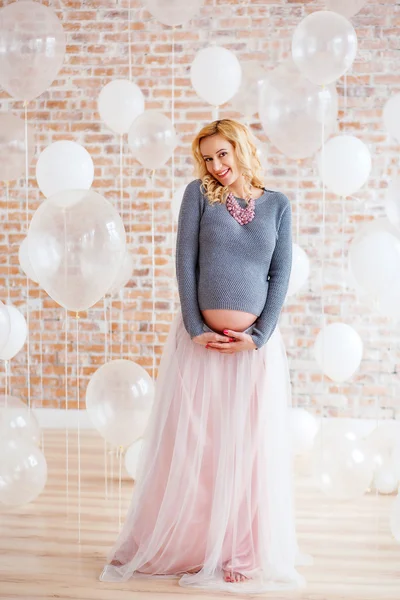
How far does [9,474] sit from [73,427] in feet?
5.58

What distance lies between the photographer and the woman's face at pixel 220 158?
90.5 inches

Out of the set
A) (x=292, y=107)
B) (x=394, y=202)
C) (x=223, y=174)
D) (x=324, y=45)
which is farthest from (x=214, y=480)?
(x=324, y=45)

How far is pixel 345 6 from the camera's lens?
9.36ft

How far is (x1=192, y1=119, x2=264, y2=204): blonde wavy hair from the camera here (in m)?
2.29

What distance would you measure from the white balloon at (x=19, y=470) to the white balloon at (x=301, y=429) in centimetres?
121

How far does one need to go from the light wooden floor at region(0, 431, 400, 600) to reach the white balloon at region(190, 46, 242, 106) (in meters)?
1.60

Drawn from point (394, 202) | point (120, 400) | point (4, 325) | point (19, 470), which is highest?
point (394, 202)

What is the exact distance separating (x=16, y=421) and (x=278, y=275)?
1.10m

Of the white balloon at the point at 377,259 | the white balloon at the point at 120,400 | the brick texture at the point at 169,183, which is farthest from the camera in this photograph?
the brick texture at the point at 169,183

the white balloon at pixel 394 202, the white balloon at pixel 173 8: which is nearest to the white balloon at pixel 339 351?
the white balloon at pixel 394 202

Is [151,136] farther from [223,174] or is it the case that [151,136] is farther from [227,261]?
[227,261]

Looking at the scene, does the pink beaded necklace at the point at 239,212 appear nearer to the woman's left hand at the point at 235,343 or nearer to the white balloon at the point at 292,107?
the woman's left hand at the point at 235,343

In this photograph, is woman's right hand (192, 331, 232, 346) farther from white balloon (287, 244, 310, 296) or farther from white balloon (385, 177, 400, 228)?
white balloon (287, 244, 310, 296)

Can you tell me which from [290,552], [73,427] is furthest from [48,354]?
[290,552]
